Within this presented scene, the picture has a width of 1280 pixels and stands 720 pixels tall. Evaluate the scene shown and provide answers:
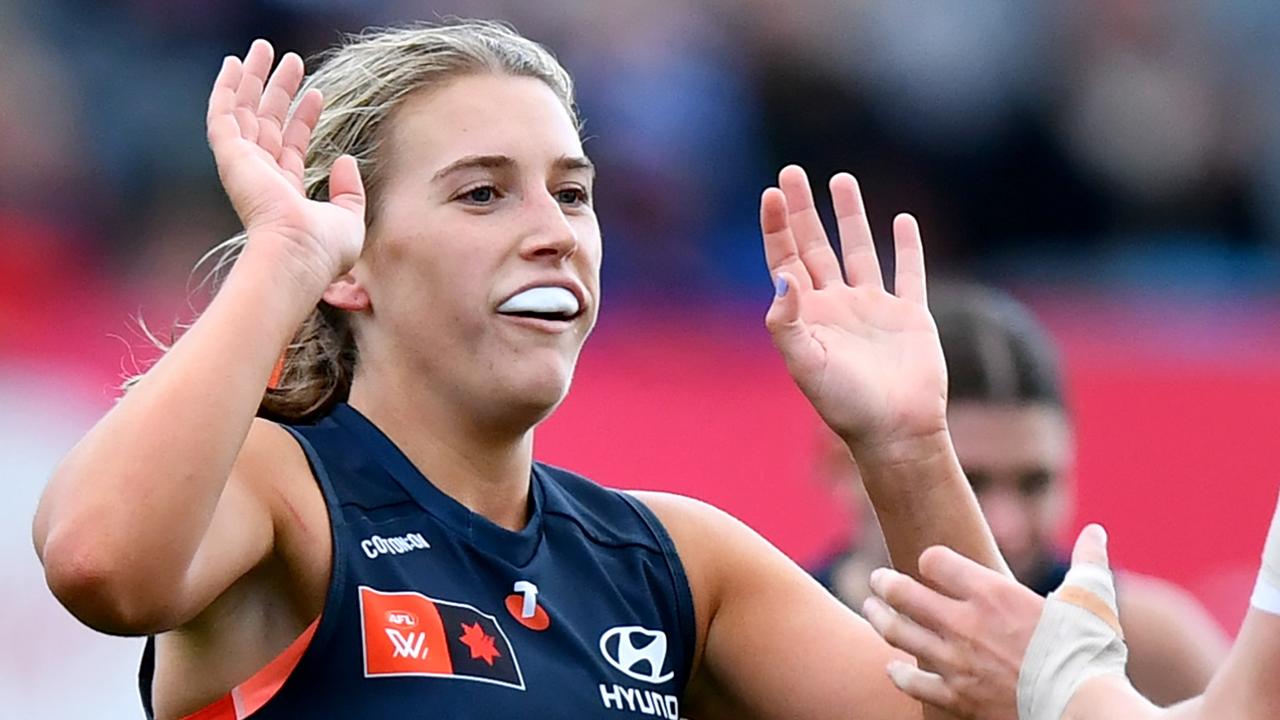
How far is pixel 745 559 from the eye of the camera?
3.44m

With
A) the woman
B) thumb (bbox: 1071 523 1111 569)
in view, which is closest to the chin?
the woman

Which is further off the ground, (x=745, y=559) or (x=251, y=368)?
(x=251, y=368)

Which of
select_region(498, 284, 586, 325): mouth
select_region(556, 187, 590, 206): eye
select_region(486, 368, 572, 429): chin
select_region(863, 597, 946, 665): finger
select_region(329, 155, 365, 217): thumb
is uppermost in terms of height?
select_region(556, 187, 590, 206): eye

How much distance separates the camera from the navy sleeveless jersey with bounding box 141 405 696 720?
291cm

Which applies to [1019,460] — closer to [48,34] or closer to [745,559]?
[745,559]

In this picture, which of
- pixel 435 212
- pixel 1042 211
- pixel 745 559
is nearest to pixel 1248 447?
pixel 1042 211

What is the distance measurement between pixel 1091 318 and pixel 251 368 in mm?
5286

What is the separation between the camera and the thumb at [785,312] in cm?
322

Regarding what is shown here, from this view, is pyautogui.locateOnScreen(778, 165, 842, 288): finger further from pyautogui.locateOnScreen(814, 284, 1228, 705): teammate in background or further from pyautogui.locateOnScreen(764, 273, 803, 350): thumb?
pyautogui.locateOnScreen(814, 284, 1228, 705): teammate in background

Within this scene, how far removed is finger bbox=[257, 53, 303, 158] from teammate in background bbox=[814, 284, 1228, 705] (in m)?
2.08

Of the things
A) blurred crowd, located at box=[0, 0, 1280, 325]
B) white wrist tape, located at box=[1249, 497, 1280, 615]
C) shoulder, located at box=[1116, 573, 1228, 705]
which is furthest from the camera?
blurred crowd, located at box=[0, 0, 1280, 325]

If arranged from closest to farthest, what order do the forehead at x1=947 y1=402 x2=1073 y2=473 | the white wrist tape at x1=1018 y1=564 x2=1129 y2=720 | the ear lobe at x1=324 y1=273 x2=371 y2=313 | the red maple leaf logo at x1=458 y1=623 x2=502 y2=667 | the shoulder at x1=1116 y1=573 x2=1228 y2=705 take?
the white wrist tape at x1=1018 y1=564 x2=1129 y2=720 < the red maple leaf logo at x1=458 y1=623 x2=502 y2=667 < the ear lobe at x1=324 y1=273 x2=371 y2=313 < the forehead at x1=947 y1=402 x2=1073 y2=473 < the shoulder at x1=1116 y1=573 x2=1228 y2=705

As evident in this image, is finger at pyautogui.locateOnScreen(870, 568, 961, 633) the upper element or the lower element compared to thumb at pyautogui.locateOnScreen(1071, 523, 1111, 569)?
lower

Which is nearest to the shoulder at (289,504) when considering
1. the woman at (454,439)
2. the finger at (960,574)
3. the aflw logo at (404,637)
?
the woman at (454,439)
